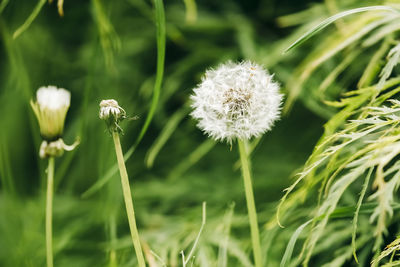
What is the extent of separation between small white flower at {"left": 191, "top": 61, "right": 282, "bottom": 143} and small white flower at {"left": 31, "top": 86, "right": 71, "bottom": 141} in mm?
134

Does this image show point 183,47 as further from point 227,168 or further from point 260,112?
point 260,112

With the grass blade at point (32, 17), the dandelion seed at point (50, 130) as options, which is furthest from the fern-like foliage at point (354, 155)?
the grass blade at point (32, 17)

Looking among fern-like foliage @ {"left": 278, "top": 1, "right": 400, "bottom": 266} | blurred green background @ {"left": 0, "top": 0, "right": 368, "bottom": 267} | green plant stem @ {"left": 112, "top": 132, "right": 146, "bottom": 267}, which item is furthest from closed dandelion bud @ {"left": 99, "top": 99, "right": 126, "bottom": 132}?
blurred green background @ {"left": 0, "top": 0, "right": 368, "bottom": 267}

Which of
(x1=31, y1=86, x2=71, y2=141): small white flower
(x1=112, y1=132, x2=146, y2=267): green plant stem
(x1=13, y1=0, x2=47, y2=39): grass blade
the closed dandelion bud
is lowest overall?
(x1=112, y1=132, x2=146, y2=267): green plant stem

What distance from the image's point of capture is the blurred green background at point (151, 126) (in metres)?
0.74

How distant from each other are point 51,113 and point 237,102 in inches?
7.3

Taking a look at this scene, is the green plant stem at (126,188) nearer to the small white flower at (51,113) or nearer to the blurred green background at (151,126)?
the small white flower at (51,113)

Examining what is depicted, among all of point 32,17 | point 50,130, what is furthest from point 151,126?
point 50,130

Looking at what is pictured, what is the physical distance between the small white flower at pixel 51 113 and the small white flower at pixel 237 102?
0.44ft

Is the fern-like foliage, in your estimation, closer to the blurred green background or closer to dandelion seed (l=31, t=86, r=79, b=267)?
the blurred green background

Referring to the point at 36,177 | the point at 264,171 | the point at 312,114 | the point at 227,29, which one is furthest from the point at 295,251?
the point at 36,177

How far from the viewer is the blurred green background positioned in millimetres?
735

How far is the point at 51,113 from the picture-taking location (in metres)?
0.38

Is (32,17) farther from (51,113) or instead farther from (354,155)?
(354,155)
